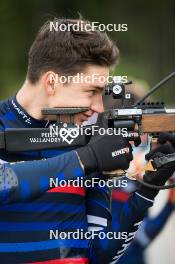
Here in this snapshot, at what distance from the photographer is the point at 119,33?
293 centimetres

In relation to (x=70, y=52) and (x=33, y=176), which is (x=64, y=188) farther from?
(x=70, y=52)

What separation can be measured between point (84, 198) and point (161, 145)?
215mm

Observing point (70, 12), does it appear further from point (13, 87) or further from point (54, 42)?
point (54, 42)

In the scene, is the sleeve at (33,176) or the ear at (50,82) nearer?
the sleeve at (33,176)

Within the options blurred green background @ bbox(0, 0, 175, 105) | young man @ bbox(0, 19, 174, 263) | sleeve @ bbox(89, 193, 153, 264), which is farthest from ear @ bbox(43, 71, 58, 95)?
blurred green background @ bbox(0, 0, 175, 105)

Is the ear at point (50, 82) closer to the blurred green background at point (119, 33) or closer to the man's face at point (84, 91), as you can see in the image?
the man's face at point (84, 91)

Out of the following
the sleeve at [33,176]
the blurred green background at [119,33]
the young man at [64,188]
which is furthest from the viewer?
the blurred green background at [119,33]

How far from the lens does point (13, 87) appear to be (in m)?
2.82

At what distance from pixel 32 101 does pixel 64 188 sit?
0.69 ft

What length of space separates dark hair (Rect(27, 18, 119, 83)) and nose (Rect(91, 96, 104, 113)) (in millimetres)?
79

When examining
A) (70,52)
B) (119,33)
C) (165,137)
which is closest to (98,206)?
(165,137)

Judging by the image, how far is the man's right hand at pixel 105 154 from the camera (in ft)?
4.25

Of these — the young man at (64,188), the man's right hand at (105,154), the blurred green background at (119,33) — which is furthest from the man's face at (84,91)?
the blurred green background at (119,33)

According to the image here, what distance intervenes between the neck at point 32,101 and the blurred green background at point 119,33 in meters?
1.31
